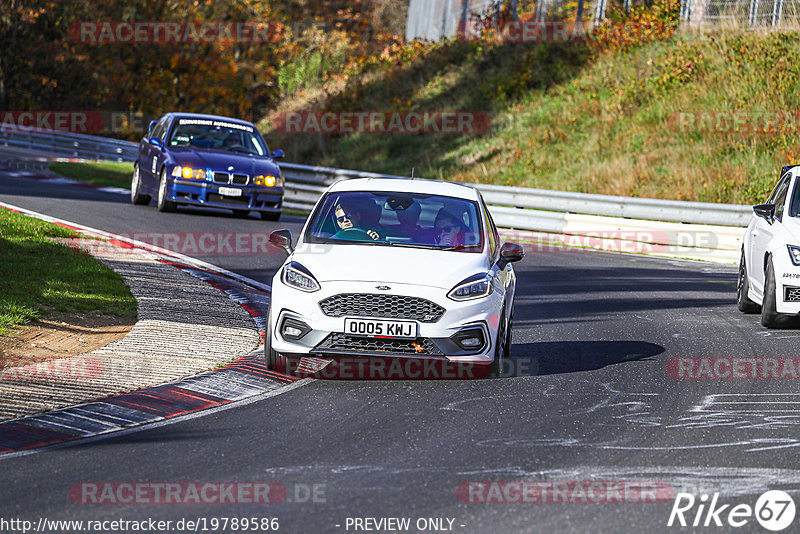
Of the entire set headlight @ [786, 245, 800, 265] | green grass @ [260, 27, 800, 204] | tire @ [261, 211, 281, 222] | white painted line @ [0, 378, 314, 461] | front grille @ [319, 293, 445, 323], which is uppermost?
green grass @ [260, 27, 800, 204]

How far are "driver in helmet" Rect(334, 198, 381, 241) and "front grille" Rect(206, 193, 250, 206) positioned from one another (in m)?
11.0

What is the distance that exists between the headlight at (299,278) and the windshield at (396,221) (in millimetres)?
548

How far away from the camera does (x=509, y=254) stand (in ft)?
33.4

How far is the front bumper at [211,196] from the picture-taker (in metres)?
21.2

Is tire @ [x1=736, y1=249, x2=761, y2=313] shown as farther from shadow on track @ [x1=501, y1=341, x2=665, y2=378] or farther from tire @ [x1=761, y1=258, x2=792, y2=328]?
shadow on track @ [x1=501, y1=341, x2=665, y2=378]

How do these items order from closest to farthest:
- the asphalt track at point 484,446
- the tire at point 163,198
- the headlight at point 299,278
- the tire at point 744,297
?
the asphalt track at point 484,446
the headlight at point 299,278
the tire at point 744,297
the tire at point 163,198

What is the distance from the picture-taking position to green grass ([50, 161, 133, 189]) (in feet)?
100

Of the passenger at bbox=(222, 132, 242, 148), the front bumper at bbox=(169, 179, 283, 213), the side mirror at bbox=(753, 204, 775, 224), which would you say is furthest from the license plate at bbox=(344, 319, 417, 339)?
the passenger at bbox=(222, 132, 242, 148)

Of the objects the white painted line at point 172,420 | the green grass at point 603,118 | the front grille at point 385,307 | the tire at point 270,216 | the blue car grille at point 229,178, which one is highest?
the green grass at point 603,118

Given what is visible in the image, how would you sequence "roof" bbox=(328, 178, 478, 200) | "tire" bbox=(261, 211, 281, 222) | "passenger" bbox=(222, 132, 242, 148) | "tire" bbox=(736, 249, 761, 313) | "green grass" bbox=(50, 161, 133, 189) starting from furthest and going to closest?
"green grass" bbox=(50, 161, 133, 189)
"tire" bbox=(261, 211, 281, 222)
"passenger" bbox=(222, 132, 242, 148)
"tire" bbox=(736, 249, 761, 313)
"roof" bbox=(328, 178, 478, 200)

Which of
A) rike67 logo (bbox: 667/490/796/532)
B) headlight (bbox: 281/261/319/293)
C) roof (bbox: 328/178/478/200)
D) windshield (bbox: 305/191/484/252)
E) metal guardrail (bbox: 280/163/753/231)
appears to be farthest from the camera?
metal guardrail (bbox: 280/163/753/231)

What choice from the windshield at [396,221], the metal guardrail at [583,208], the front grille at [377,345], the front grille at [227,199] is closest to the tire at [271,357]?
the front grille at [377,345]

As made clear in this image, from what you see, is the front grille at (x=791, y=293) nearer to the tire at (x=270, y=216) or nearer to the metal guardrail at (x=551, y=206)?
the metal guardrail at (x=551, y=206)

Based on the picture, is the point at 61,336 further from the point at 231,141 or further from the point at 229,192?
the point at 231,141
